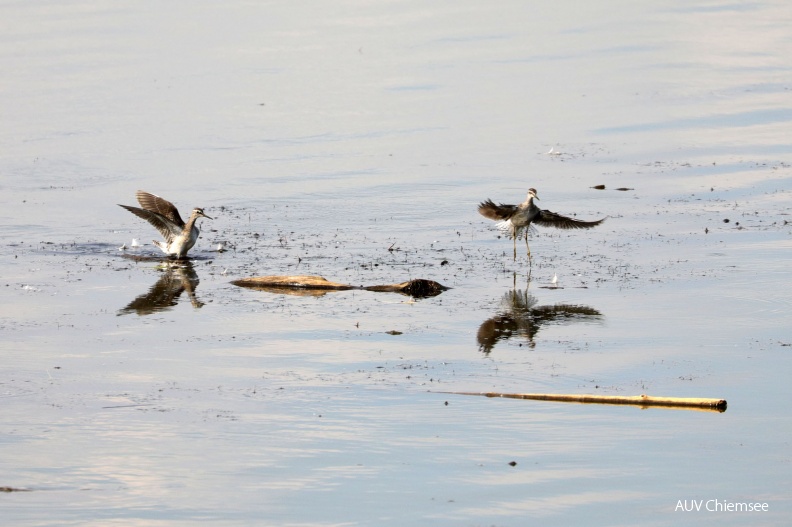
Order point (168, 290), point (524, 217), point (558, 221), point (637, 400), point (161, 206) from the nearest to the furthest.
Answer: point (637, 400) → point (168, 290) → point (524, 217) → point (558, 221) → point (161, 206)

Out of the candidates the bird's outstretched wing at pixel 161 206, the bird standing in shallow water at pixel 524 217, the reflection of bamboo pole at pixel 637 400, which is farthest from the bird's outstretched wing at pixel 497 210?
the reflection of bamboo pole at pixel 637 400

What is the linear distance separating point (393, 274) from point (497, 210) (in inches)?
79.7

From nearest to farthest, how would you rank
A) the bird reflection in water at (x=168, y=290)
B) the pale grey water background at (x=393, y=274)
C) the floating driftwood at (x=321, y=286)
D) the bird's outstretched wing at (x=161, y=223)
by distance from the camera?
the pale grey water background at (x=393, y=274) → the bird reflection in water at (x=168, y=290) → the floating driftwood at (x=321, y=286) → the bird's outstretched wing at (x=161, y=223)

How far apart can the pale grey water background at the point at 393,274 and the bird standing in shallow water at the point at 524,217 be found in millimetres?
364

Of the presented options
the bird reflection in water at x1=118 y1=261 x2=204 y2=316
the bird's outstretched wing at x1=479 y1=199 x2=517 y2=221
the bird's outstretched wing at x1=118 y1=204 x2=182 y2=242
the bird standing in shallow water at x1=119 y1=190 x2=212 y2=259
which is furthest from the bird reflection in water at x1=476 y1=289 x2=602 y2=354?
the bird's outstretched wing at x1=118 y1=204 x2=182 y2=242

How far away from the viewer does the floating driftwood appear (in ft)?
48.8

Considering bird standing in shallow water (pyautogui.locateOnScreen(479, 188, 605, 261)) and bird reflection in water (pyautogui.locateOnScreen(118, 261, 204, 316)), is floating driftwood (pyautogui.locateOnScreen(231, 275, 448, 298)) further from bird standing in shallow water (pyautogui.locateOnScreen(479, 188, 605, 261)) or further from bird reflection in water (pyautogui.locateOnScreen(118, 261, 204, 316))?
bird standing in shallow water (pyautogui.locateOnScreen(479, 188, 605, 261))

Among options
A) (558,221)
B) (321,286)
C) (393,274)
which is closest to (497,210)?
(558,221)

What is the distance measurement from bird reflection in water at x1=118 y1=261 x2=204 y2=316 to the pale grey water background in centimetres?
17

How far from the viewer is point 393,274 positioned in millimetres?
15734

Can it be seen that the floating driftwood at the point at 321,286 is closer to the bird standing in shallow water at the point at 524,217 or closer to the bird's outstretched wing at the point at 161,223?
the bird standing in shallow water at the point at 524,217

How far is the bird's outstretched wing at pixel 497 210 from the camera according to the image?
1692 centimetres

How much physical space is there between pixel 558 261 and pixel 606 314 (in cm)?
300

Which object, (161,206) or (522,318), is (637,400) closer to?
(522,318)
